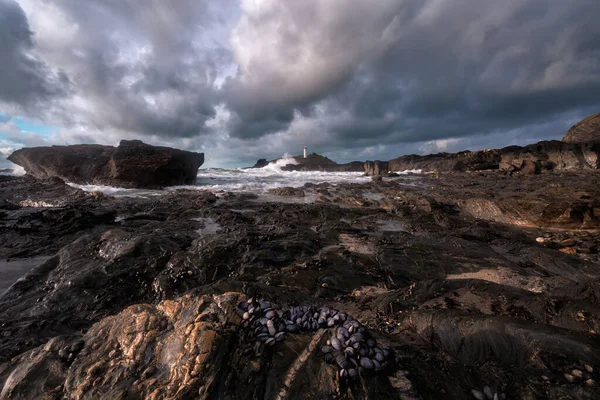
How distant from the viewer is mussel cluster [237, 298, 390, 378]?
6.10 feet

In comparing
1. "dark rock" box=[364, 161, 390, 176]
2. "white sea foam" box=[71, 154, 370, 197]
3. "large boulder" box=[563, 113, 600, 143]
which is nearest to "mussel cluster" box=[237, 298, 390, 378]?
"white sea foam" box=[71, 154, 370, 197]

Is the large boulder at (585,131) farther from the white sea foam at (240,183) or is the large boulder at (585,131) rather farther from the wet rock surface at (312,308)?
the wet rock surface at (312,308)

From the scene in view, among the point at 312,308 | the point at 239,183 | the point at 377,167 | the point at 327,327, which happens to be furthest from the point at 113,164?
the point at 377,167

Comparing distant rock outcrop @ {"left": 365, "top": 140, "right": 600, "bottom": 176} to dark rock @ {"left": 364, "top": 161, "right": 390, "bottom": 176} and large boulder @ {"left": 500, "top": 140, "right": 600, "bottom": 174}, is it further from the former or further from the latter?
dark rock @ {"left": 364, "top": 161, "right": 390, "bottom": 176}

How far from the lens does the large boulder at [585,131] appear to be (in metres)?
35.2

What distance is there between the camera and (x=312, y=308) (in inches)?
98.7

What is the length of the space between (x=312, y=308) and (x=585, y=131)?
55606 mm

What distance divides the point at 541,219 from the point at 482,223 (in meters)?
1.72

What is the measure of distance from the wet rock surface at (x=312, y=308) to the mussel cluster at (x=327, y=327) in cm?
1

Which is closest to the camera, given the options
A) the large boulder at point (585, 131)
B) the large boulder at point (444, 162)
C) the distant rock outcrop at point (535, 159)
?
the distant rock outcrop at point (535, 159)

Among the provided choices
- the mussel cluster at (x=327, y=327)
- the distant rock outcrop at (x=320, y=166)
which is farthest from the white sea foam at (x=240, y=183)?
the distant rock outcrop at (x=320, y=166)

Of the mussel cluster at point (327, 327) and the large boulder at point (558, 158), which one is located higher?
the large boulder at point (558, 158)

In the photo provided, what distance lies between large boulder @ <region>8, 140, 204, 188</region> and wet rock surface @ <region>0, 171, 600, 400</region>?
619 inches

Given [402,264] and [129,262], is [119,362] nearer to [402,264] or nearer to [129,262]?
[129,262]
